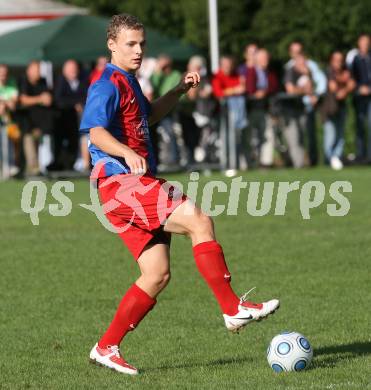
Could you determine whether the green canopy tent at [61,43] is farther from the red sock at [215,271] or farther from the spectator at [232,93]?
the red sock at [215,271]

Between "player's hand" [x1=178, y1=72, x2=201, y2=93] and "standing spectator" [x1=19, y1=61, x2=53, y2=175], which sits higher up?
"player's hand" [x1=178, y1=72, x2=201, y2=93]

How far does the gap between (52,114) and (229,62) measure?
3022mm

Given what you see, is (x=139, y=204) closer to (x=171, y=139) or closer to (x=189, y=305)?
(x=189, y=305)

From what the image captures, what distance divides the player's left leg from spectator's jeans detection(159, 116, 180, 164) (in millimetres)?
14101

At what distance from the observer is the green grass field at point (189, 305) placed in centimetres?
641

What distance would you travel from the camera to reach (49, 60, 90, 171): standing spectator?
19.8 metres

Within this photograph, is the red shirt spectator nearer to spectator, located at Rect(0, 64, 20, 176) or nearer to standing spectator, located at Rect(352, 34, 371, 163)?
standing spectator, located at Rect(352, 34, 371, 163)

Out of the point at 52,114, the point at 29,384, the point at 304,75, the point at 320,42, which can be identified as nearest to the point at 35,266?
the point at 29,384

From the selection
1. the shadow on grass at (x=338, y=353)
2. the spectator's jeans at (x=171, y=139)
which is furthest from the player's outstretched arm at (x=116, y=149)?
Answer: the spectator's jeans at (x=171, y=139)

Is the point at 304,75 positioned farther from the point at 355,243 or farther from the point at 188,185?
the point at 355,243

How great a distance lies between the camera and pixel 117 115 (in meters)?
6.50

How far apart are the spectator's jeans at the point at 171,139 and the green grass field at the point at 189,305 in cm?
671

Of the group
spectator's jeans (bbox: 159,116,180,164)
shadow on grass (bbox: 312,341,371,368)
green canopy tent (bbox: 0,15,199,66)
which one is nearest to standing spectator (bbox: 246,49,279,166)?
spectator's jeans (bbox: 159,116,180,164)

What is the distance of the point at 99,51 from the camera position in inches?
912
